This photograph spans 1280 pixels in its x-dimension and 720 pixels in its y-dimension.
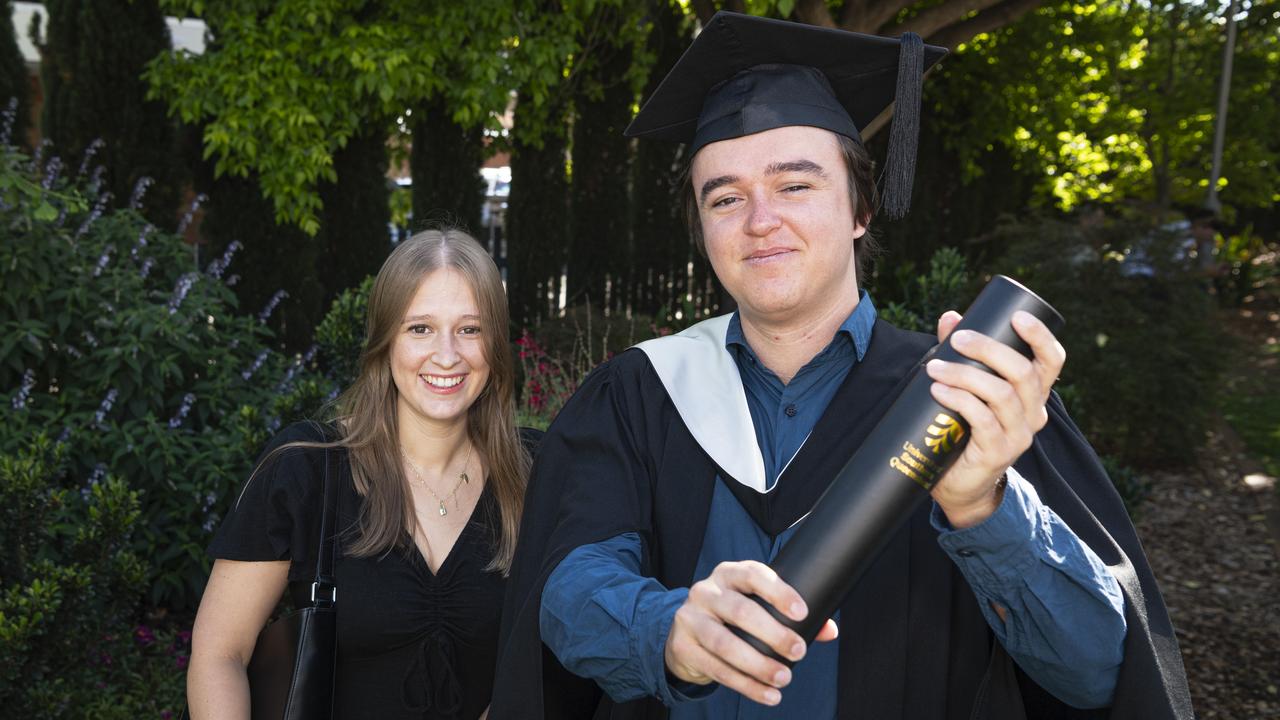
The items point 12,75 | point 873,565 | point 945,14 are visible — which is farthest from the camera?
point 12,75

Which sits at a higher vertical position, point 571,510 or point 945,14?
point 945,14

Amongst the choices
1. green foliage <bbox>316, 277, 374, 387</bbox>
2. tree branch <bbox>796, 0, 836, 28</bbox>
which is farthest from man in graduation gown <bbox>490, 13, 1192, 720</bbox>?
tree branch <bbox>796, 0, 836, 28</bbox>

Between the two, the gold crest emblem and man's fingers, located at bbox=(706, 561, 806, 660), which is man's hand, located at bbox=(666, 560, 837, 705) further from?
the gold crest emblem

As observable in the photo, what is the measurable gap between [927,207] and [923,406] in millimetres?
11220

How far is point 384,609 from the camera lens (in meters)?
2.51

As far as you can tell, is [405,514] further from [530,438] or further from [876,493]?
[876,493]

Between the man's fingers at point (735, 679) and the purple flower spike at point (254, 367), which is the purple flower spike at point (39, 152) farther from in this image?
the man's fingers at point (735, 679)

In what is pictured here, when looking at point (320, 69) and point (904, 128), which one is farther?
point (320, 69)

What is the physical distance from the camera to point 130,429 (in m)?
4.48

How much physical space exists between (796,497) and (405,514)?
126cm

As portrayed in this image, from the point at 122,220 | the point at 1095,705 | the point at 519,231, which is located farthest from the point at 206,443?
the point at 519,231

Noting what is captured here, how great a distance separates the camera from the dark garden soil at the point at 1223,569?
510 centimetres

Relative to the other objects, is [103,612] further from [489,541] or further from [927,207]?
[927,207]

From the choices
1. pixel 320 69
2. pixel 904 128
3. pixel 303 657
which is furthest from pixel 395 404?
pixel 320 69
